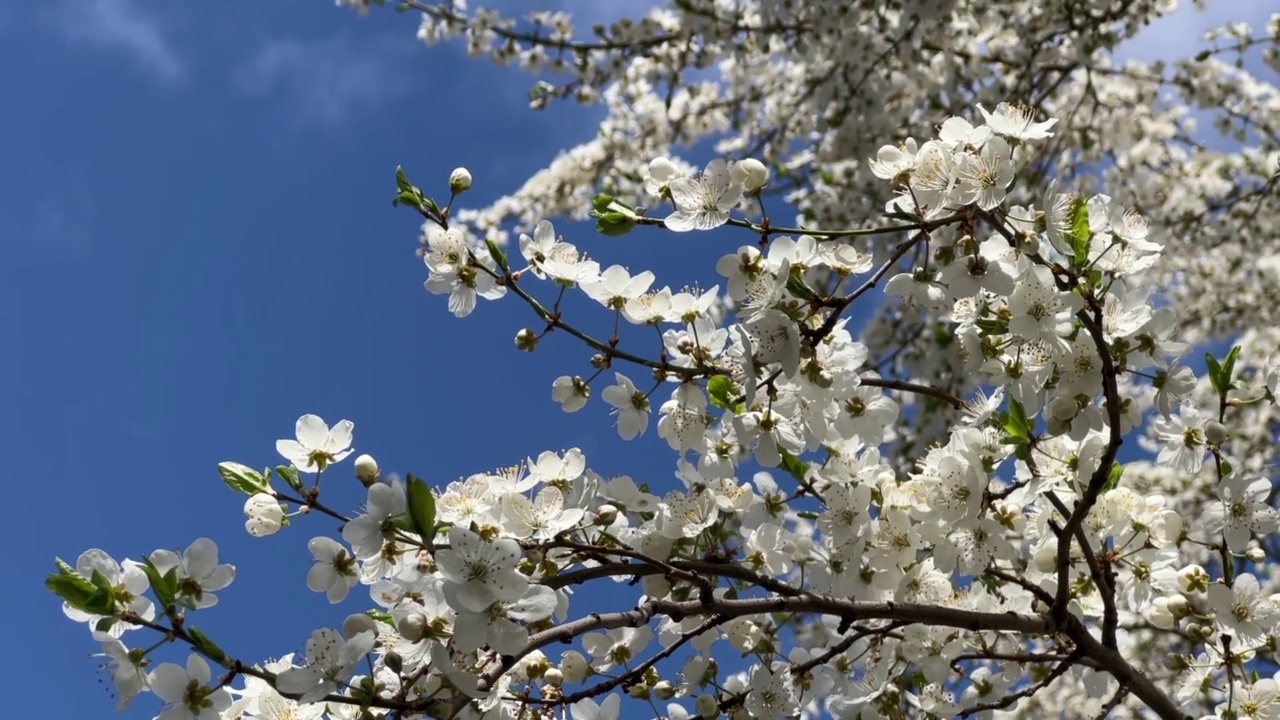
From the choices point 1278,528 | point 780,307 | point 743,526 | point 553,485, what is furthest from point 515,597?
point 1278,528

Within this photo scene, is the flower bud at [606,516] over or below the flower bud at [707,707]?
over

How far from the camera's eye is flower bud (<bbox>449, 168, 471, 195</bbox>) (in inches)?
73.2

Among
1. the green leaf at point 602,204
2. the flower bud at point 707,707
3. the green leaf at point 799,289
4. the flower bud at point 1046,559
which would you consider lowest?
the flower bud at point 707,707

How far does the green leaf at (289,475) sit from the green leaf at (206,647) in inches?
10.7

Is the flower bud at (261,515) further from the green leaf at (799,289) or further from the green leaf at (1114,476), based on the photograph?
the green leaf at (1114,476)

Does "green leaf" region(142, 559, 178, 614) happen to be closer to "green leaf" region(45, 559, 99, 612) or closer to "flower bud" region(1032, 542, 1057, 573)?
"green leaf" region(45, 559, 99, 612)

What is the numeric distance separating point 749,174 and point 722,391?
1.30 ft

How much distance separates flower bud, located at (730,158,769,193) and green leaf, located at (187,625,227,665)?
44.6 inches

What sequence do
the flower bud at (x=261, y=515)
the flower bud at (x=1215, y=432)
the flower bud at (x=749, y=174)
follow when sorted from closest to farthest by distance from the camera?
1. the flower bud at (x=261, y=515)
2. the flower bud at (x=749, y=174)
3. the flower bud at (x=1215, y=432)

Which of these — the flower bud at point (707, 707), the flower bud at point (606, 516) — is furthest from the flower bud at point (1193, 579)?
the flower bud at point (606, 516)

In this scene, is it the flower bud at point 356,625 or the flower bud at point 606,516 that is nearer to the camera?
the flower bud at point 356,625

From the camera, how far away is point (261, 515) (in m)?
1.54

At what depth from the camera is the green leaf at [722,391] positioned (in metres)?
1.69

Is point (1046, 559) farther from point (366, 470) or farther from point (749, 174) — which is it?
point (366, 470)
